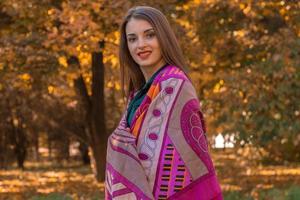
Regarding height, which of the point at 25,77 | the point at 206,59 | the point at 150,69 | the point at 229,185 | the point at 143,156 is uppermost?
the point at 206,59

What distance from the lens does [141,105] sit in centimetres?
239

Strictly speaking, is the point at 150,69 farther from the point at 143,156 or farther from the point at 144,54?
the point at 143,156

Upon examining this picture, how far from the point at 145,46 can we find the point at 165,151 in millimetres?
419

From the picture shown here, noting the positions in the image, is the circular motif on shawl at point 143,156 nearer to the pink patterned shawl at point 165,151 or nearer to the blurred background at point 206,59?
the pink patterned shawl at point 165,151

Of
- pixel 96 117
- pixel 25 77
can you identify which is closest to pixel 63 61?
pixel 25 77

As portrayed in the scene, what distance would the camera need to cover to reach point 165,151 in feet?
7.48

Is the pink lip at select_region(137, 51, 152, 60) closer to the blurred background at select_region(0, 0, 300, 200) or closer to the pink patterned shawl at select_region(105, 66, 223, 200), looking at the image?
the pink patterned shawl at select_region(105, 66, 223, 200)

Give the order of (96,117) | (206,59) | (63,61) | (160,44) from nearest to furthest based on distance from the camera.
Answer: (160,44) → (63,61) → (206,59) → (96,117)

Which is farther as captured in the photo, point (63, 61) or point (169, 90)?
point (63, 61)

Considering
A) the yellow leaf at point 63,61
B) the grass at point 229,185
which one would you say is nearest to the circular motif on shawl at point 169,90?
the grass at point 229,185

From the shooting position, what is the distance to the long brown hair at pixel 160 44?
244 centimetres

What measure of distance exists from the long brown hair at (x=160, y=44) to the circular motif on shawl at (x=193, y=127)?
0.18 m

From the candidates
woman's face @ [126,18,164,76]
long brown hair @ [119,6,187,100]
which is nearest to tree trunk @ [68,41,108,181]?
long brown hair @ [119,6,187,100]

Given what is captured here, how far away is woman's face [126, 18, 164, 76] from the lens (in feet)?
8.02
